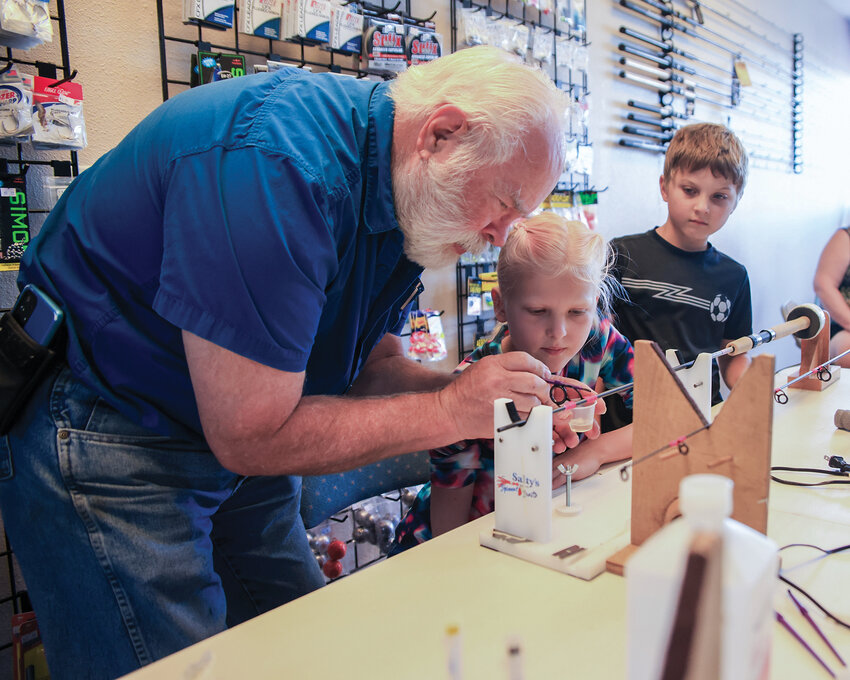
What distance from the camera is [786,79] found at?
4.54 meters

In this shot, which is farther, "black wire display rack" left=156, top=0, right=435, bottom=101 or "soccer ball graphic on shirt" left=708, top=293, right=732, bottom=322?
"soccer ball graphic on shirt" left=708, top=293, right=732, bottom=322

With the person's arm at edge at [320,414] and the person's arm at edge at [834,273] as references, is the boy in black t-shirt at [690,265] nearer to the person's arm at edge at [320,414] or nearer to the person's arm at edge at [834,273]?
the person's arm at edge at [834,273]

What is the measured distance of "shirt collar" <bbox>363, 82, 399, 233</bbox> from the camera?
3.07 ft

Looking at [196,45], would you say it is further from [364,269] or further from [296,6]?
[364,269]

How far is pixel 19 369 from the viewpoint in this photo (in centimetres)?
88

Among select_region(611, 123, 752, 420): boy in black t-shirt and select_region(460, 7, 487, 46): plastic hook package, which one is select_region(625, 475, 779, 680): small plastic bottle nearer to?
select_region(611, 123, 752, 420): boy in black t-shirt

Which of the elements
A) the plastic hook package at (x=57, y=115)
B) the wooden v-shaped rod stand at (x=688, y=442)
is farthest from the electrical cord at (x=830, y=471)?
the plastic hook package at (x=57, y=115)

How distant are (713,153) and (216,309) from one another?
178cm

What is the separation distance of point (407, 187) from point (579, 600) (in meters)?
0.60

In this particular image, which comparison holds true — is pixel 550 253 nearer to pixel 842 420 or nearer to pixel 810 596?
pixel 842 420

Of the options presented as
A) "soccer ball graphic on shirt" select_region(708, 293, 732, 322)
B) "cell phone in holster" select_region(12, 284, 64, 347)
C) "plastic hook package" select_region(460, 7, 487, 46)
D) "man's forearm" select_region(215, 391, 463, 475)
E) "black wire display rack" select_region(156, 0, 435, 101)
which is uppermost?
"plastic hook package" select_region(460, 7, 487, 46)

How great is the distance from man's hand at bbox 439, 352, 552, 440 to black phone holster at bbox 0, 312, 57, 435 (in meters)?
0.56

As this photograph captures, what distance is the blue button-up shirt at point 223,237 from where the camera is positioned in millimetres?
759

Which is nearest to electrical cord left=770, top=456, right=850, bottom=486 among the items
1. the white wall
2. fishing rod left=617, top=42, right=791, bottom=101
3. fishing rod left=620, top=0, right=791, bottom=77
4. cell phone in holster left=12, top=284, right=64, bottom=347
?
cell phone in holster left=12, top=284, right=64, bottom=347
